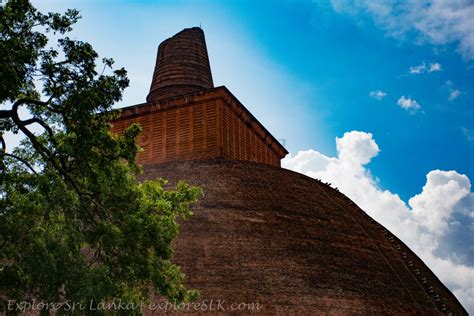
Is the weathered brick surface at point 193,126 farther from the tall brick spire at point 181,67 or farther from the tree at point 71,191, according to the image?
the tree at point 71,191

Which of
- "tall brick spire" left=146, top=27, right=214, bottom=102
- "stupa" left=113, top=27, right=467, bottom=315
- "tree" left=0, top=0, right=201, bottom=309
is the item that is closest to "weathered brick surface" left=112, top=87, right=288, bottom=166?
"stupa" left=113, top=27, right=467, bottom=315

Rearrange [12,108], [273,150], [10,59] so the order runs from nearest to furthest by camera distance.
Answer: [10,59], [12,108], [273,150]

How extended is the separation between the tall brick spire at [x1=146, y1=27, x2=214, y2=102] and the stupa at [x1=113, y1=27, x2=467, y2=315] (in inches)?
119

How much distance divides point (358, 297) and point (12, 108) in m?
8.89

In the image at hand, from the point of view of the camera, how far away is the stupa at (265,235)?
12.9m

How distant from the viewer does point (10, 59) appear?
7.65m

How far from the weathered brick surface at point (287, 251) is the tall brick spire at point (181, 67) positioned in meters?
7.28

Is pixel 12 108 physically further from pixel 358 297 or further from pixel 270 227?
pixel 358 297

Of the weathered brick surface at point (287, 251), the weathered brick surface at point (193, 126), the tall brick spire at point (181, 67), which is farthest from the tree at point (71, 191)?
the tall brick spire at point (181, 67)

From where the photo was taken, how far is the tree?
8141mm

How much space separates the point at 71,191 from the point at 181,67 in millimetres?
16731

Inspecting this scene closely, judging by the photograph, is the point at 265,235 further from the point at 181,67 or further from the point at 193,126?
the point at 181,67

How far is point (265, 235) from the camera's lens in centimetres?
1422

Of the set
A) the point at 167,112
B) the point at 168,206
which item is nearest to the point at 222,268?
the point at 168,206
